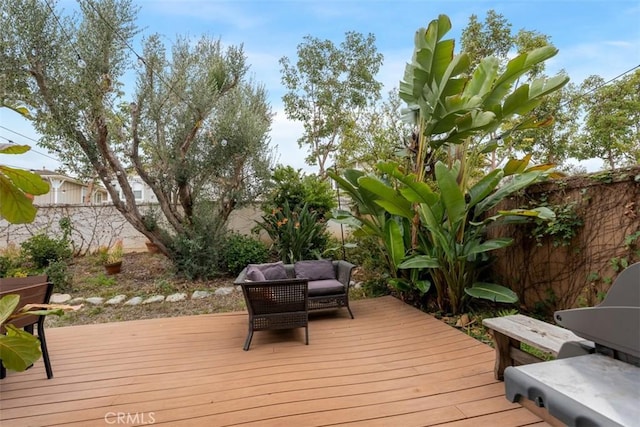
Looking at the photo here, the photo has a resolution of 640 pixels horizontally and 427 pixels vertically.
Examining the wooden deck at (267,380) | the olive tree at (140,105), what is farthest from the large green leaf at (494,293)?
the olive tree at (140,105)

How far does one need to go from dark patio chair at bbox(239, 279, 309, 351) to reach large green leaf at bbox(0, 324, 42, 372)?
8.51 feet

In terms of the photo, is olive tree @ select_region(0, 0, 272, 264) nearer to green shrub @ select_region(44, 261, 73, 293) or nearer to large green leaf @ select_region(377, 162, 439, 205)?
green shrub @ select_region(44, 261, 73, 293)

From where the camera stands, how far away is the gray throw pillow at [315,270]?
4.38m

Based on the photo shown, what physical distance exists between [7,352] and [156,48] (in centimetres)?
607

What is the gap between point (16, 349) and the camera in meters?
0.62

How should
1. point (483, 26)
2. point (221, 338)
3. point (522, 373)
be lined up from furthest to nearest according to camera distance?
1. point (483, 26)
2. point (221, 338)
3. point (522, 373)

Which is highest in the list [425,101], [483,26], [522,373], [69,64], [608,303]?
[483,26]

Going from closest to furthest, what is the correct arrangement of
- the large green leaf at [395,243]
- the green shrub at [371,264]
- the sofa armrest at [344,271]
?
the large green leaf at [395,243] < the sofa armrest at [344,271] < the green shrub at [371,264]

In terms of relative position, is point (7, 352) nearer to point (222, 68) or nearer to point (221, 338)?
point (221, 338)

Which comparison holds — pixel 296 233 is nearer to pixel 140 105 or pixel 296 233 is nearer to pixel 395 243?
pixel 395 243

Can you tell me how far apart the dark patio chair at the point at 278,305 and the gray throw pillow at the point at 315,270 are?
1050 millimetres

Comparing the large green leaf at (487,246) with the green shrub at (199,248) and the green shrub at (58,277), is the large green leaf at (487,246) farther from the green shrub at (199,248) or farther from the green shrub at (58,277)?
the green shrub at (58,277)

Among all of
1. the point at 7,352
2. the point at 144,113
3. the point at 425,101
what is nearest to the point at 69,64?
the point at 144,113

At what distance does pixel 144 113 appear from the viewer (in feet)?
18.0
